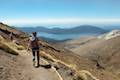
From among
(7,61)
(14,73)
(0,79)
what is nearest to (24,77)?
(14,73)

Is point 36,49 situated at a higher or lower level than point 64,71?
higher

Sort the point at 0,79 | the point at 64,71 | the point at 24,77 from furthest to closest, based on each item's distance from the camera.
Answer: the point at 64,71 → the point at 24,77 → the point at 0,79

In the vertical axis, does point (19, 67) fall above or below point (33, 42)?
below

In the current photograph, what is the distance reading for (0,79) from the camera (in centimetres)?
1761

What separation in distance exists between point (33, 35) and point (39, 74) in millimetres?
2989

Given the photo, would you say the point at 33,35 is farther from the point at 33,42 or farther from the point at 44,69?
the point at 44,69

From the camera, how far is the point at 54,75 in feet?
71.0

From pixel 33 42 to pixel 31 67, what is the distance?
6.12ft

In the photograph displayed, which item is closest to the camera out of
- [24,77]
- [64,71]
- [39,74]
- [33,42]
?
[24,77]

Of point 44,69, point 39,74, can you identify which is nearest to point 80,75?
point 44,69

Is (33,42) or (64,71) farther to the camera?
(64,71)

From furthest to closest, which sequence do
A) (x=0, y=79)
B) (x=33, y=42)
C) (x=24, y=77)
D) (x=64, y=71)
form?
(x=64, y=71)
(x=33, y=42)
(x=24, y=77)
(x=0, y=79)

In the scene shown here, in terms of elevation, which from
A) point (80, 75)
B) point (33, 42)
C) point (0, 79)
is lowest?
point (80, 75)

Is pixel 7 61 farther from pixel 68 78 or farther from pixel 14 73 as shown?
pixel 68 78
